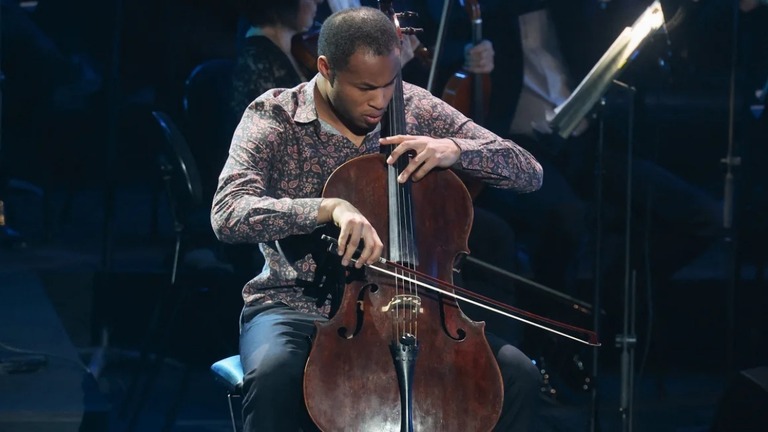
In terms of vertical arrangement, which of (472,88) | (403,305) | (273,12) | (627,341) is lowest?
(627,341)

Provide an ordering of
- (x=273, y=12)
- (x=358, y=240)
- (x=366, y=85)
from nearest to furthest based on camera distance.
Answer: (x=358, y=240) < (x=366, y=85) < (x=273, y=12)

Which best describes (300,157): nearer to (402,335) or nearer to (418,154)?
(418,154)

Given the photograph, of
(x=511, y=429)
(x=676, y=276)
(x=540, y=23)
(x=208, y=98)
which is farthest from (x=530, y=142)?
(x=511, y=429)

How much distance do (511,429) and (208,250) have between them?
2053 mm

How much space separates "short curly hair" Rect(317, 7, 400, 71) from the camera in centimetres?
246

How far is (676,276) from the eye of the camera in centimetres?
430

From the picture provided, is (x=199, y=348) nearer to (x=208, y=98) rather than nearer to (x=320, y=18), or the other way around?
(x=208, y=98)

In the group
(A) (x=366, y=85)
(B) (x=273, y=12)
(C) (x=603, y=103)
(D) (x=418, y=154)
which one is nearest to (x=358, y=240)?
(D) (x=418, y=154)

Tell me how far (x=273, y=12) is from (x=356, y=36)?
114 centimetres

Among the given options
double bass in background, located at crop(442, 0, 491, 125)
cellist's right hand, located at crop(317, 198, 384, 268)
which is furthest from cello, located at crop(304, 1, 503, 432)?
double bass in background, located at crop(442, 0, 491, 125)

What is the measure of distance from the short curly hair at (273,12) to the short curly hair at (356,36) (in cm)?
102

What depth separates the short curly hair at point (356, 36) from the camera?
2.46 m

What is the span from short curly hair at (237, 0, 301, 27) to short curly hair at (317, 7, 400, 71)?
1.02 metres

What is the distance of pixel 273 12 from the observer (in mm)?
3551
